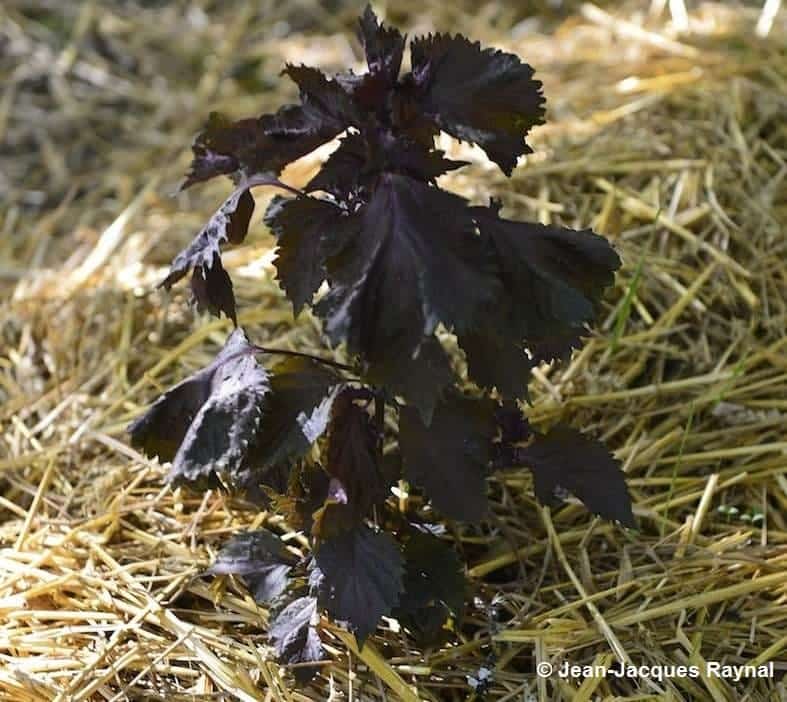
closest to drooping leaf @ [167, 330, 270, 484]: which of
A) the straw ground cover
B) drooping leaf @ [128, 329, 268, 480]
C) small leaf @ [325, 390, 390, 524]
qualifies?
drooping leaf @ [128, 329, 268, 480]

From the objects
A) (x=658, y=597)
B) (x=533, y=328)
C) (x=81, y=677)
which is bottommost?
(x=81, y=677)

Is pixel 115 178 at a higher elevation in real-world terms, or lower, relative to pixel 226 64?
lower

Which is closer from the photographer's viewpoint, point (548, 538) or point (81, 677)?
point (81, 677)

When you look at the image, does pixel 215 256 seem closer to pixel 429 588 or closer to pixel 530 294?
pixel 530 294

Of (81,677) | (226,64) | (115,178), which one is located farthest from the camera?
(226,64)

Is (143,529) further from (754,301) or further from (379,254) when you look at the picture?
(754,301)

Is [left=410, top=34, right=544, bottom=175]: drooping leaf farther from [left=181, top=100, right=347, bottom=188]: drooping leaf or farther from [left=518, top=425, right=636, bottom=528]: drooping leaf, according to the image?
[left=518, top=425, right=636, bottom=528]: drooping leaf

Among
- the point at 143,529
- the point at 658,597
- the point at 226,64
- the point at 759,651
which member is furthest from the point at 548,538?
the point at 226,64
